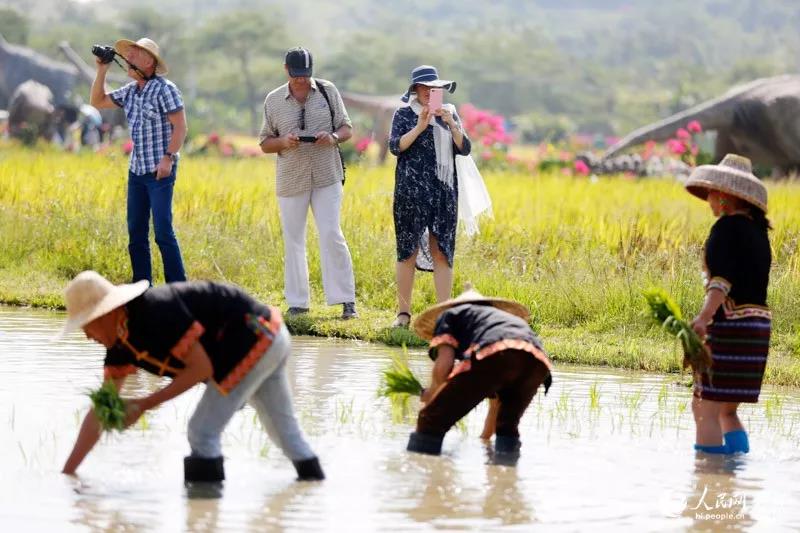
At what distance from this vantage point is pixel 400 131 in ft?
34.1

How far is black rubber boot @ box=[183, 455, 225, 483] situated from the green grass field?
145 inches

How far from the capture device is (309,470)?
20.4 feet

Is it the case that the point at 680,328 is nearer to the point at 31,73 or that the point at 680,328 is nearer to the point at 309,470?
the point at 309,470

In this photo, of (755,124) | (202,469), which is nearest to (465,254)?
(202,469)

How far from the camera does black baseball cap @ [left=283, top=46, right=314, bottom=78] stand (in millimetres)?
10586

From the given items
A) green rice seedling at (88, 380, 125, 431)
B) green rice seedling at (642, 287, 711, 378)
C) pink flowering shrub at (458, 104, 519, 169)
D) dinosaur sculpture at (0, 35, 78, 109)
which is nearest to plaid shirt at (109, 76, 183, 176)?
green rice seedling at (642, 287, 711, 378)

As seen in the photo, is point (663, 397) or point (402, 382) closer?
point (402, 382)

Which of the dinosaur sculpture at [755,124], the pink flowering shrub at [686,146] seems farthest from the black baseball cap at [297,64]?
the dinosaur sculpture at [755,124]

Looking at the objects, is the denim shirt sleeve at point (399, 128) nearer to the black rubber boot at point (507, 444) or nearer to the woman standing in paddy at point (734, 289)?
the woman standing in paddy at point (734, 289)

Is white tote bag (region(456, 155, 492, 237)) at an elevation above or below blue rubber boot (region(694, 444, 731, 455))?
above

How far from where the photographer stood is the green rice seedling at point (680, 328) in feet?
21.9

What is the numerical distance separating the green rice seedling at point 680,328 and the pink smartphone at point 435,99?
3576 millimetres

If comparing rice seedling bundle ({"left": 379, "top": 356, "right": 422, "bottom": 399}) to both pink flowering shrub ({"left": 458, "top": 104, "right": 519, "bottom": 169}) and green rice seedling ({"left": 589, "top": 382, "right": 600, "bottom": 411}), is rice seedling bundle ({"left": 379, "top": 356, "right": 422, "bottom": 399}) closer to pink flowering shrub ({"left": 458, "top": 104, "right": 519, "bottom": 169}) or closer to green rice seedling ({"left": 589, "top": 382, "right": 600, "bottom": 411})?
green rice seedling ({"left": 589, "top": 382, "right": 600, "bottom": 411})

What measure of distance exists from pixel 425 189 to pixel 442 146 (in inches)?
11.4
